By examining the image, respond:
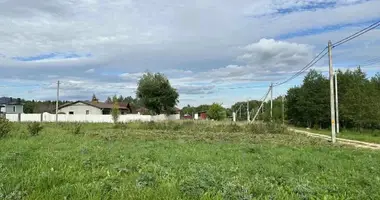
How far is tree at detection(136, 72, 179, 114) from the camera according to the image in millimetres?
60656

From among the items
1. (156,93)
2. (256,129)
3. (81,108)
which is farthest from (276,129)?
(81,108)

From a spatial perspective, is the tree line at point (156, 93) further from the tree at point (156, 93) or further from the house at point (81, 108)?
the house at point (81, 108)

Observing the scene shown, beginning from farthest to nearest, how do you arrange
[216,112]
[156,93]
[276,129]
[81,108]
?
1. [216,112]
2. [81,108]
3. [156,93]
4. [276,129]

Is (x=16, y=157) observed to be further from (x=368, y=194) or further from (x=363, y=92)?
(x=363, y=92)

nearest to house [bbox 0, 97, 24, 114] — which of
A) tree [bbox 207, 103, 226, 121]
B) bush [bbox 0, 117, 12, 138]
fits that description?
tree [bbox 207, 103, 226, 121]

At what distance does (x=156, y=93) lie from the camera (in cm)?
6097

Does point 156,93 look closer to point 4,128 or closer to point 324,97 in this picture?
point 324,97

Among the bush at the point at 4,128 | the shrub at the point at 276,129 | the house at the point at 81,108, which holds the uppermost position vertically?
the house at the point at 81,108

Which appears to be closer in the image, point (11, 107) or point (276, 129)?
point (276, 129)

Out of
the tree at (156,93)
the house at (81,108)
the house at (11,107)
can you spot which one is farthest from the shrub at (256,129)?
the house at (11,107)

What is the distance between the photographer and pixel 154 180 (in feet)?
19.1

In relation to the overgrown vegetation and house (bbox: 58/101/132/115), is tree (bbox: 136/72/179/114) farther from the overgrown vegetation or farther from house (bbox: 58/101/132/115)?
the overgrown vegetation

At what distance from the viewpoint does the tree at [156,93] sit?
60656mm

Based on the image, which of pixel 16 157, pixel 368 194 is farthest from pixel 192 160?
pixel 368 194
